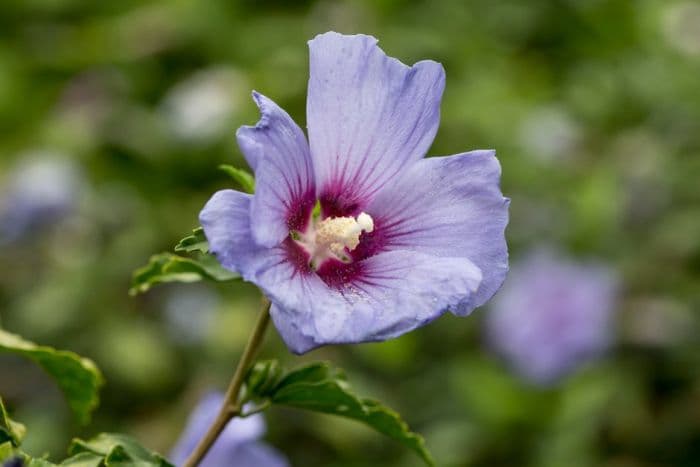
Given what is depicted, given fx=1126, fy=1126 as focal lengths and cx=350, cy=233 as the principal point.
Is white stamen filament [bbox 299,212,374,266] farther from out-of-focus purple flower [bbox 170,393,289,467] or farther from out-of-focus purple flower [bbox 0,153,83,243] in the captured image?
out-of-focus purple flower [bbox 0,153,83,243]

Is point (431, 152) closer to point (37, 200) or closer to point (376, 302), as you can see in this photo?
point (37, 200)

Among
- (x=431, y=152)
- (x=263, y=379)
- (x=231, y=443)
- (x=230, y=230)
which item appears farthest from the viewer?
(x=431, y=152)

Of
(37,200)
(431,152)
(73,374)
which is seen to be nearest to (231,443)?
(73,374)

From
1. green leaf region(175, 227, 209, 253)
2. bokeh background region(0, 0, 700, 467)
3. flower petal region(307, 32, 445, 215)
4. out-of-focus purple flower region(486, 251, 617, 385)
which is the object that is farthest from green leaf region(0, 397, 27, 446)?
out-of-focus purple flower region(486, 251, 617, 385)

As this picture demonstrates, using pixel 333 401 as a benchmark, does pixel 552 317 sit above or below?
below

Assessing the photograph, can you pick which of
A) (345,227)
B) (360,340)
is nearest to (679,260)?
(345,227)

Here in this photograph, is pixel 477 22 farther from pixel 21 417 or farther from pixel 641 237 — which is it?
pixel 21 417
